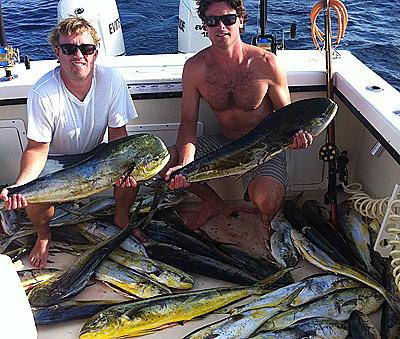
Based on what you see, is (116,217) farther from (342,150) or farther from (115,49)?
(115,49)

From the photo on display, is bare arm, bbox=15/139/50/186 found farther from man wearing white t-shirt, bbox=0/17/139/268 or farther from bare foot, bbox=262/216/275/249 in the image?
bare foot, bbox=262/216/275/249

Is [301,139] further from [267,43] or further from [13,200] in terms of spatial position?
[13,200]

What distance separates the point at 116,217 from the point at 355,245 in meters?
1.41

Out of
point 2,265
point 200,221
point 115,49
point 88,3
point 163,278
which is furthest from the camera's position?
point 115,49

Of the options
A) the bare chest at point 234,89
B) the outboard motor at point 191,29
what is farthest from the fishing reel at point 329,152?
the outboard motor at point 191,29

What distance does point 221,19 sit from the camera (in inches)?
115

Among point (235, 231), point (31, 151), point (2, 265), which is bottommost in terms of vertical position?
point (235, 231)

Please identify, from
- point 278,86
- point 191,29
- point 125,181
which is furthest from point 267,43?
point 191,29

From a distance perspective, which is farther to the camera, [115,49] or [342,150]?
[115,49]

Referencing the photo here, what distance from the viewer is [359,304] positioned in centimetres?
256

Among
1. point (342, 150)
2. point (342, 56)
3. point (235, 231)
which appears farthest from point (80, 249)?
point (342, 56)

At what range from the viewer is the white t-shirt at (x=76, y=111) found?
2.95 metres

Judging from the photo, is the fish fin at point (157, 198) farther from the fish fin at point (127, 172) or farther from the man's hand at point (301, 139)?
the man's hand at point (301, 139)

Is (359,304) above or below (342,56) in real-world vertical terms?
below
